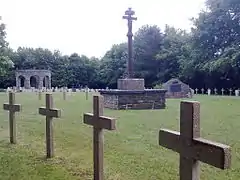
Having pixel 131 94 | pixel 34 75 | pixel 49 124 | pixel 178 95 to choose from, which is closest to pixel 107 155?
pixel 49 124

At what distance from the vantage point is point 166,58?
45.5m

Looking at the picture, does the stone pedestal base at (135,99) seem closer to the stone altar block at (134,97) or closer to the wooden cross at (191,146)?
the stone altar block at (134,97)

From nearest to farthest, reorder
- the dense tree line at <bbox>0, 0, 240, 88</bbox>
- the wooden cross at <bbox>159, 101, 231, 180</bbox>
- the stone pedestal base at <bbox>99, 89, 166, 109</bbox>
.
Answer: the wooden cross at <bbox>159, 101, 231, 180</bbox>
the stone pedestal base at <bbox>99, 89, 166, 109</bbox>
the dense tree line at <bbox>0, 0, 240, 88</bbox>

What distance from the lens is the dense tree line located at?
34781 millimetres

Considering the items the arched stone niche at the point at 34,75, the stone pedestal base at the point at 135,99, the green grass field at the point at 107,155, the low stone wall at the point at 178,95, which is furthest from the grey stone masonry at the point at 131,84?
the arched stone niche at the point at 34,75

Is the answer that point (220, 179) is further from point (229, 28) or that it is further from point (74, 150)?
point (229, 28)

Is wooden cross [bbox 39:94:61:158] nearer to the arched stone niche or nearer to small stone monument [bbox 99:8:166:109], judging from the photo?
small stone monument [bbox 99:8:166:109]

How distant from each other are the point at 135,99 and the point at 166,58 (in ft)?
93.0

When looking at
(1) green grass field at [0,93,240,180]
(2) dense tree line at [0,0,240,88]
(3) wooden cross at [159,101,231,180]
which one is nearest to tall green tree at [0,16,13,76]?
(2) dense tree line at [0,0,240,88]

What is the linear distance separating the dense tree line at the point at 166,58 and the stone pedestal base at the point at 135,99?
40.8ft

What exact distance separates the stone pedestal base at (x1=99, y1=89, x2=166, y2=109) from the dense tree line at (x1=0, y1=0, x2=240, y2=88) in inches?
490

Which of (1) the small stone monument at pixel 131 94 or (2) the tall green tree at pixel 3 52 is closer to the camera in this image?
(1) the small stone monument at pixel 131 94

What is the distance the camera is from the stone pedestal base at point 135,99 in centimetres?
1755

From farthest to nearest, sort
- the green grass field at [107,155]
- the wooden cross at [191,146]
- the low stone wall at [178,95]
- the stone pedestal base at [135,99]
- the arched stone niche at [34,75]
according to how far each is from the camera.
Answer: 1. the arched stone niche at [34,75]
2. the low stone wall at [178,95]
3. the stone pedestal base at [135,99]
4. the green grass field at [107,155]
5. the wooden cross at [191,146]
